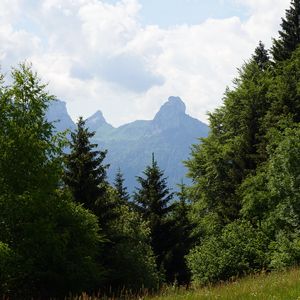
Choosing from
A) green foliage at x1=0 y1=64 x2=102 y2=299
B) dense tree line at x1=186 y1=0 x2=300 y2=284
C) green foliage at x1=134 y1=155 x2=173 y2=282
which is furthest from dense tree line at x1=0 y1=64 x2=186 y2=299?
green foliage at x1=134 y1=155 x2=173 y2=282

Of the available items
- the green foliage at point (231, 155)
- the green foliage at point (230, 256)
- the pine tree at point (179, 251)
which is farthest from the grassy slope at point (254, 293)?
the pine tree at point (179, 251)

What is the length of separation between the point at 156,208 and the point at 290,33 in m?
23.6

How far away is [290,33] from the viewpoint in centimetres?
4650

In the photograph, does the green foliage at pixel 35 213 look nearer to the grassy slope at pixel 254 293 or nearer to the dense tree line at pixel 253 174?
the dense tree line at pixel 253 174

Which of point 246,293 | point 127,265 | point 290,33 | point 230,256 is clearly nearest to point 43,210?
point 127,265

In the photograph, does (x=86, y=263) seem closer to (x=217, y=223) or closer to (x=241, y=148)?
(x=217, y=223)

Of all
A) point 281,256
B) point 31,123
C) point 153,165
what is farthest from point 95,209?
point 153,165

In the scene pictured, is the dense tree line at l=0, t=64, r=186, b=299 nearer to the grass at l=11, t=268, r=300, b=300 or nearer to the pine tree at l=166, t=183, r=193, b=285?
the grass at l=11, t=268, r=300, b=300

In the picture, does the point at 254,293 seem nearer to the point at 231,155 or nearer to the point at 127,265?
the point at 127,265

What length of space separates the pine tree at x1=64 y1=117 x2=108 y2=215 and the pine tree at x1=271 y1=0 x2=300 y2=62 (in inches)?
1043

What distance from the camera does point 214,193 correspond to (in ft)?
140

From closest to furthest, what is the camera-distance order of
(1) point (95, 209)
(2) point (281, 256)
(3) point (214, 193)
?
(2) point (281, 256) < (1) point (95, 209) < (3) point (214, 193)

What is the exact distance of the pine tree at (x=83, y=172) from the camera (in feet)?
94.0

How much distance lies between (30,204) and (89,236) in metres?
3.90
